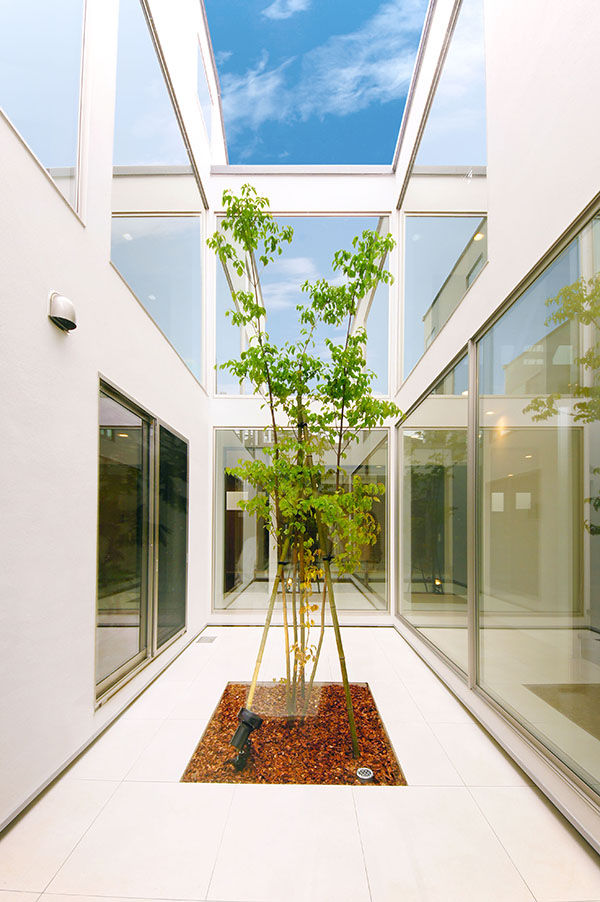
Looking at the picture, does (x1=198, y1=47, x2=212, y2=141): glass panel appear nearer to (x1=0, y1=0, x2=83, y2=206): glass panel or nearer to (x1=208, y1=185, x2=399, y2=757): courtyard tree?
(x1=0, y1=0, x2=83, y2=206): glass panel

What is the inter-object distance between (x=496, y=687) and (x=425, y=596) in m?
1.89

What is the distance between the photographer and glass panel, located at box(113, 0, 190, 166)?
3.87 meters

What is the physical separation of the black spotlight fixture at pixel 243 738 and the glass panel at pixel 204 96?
268 inches

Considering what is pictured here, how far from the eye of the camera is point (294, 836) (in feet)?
7.54

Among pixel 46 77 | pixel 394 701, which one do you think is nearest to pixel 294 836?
pixel 394 701

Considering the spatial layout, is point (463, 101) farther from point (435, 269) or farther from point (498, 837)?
point (498, 837)

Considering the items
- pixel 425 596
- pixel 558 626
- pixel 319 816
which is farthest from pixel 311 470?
pixel 425 596

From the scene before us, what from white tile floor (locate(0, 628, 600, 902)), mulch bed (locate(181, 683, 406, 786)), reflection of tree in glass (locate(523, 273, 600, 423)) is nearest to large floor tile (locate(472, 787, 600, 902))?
white tile floor (locate(0, 628, 600, 902))

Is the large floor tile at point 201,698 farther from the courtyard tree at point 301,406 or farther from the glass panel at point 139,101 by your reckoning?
the glass panel at point 139,101

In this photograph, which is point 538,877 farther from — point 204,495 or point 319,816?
point 204,495

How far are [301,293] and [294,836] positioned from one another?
20.3 feet

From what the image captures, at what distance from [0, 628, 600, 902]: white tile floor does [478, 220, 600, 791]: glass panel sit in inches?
15.8

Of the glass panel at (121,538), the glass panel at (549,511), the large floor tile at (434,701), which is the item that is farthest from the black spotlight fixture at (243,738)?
the glass panel at (549,511)

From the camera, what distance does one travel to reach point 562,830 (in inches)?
91.7
